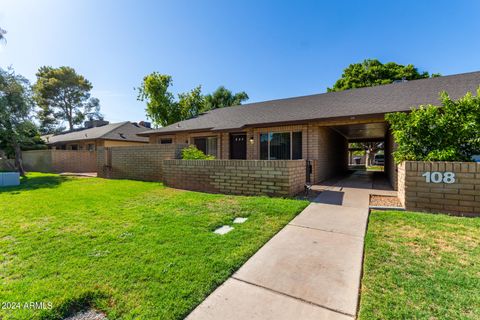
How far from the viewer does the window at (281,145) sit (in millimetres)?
9891

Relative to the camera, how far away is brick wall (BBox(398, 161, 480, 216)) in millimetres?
4410

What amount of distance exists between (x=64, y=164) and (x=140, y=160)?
11.9 meters

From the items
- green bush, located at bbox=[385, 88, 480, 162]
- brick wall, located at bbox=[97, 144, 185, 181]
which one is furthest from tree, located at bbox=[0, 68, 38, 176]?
green bush, located at bbox=[385, 88, 480, 162]

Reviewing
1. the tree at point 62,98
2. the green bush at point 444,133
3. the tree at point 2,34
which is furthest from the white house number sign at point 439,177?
the tree at point 62,98

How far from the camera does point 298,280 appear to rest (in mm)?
2367

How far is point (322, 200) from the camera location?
5793 mm

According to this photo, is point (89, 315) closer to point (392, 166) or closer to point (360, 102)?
point (392, 166)

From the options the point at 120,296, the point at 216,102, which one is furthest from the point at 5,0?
the point at 216,102

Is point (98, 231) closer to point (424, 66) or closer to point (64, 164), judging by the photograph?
point (64, 164)

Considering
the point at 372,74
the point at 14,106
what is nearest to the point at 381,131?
the point at 372,74

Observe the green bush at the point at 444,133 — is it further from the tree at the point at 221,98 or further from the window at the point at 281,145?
the tree at the point at 221,98

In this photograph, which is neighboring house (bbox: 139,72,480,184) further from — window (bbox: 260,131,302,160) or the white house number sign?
the white house number sign

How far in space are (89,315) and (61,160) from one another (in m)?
20.6

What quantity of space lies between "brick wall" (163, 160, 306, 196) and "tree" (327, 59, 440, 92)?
24419 mm
